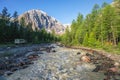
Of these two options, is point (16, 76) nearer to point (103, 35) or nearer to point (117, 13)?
point (117, 13)

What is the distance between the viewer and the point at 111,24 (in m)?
64.4

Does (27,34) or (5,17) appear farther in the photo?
(27,34)

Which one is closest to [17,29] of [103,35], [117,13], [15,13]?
[15,13]

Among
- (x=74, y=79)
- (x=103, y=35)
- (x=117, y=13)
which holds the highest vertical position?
(x=117, y=13)

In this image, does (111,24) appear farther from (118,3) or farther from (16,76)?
(16,76)

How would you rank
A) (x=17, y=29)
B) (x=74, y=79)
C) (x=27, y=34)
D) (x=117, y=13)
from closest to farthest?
(x=74, y=79) < (x=117, y=13) < (x=17, y=29) < (x=27, y=34)

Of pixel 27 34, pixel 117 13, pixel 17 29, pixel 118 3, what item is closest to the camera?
pixel 118 3

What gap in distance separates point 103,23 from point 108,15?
337cm

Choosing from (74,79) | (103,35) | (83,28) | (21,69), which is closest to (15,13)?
(83,28)

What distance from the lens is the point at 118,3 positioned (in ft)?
182

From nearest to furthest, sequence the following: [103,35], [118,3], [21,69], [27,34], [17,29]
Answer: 1. [21,69]
2. [118,3]
3. [103,35]
4. [17,29]
5. [27,34]

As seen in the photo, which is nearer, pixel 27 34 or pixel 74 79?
pixel 74 79

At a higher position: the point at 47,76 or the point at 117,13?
the point at 117,13

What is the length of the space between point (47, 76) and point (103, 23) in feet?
161
